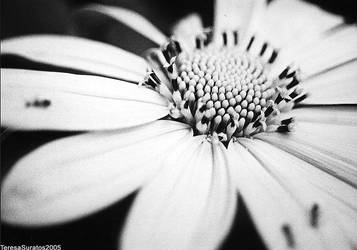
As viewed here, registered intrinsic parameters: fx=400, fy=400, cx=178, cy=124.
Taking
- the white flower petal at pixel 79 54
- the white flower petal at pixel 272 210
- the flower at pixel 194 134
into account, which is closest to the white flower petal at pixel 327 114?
the flower at pixel 194 134

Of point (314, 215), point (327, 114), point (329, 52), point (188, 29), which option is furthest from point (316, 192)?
point (188, 29)

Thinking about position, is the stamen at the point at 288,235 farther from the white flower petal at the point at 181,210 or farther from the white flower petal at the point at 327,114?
the white flower petal at the point at 327,114

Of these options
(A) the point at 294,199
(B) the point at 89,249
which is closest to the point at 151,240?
(B) the point at 89,249

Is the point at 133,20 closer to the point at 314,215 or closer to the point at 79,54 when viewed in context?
the point at 79,54

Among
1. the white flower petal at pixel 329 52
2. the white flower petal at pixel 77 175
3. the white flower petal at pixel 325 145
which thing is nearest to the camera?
the white flower petal at pixel 77 175

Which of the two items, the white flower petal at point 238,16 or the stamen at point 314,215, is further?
the white flower petal at point 238,16

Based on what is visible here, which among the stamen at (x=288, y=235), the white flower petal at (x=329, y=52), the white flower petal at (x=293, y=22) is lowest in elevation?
the stamen at (x=288, y=235)

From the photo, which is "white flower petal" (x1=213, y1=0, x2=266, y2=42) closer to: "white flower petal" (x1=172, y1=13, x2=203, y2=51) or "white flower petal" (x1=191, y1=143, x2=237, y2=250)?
"white flower petal" (x1=172, y1=13, x2=203, y2=51)
